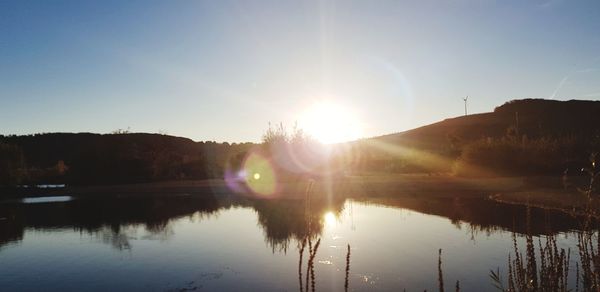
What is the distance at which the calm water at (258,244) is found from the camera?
8.40 metres

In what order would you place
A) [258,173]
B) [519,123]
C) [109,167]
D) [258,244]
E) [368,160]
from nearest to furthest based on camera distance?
1. [258,244]
2. [258,173]
3. [109,167]
4. [368,160]
5. [519,123]

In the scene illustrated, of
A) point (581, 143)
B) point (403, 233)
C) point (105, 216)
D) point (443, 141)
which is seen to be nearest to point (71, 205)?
point (105, 216)

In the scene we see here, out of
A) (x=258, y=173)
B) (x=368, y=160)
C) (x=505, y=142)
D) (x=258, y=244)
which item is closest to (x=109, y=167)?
(x=258, y=173)

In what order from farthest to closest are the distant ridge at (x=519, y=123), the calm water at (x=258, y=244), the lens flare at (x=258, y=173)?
1. the distant ridge at (x=519, y=123)
2. the lens flare at (x=258, y=173)
3. the calm water at (x=258, y=244)

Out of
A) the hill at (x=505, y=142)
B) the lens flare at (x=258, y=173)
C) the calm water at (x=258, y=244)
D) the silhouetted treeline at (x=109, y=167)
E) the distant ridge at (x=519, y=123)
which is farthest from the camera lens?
the distant ridge at (x=519, y=123)

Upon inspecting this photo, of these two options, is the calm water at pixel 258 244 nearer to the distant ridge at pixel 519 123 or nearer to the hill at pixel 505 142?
the hill at pixel 505 142

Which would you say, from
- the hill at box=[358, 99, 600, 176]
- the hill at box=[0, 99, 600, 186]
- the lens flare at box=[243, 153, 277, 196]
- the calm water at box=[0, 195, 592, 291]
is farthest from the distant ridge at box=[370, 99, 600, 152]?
the calm water at box=[0, 195, 592, 291]

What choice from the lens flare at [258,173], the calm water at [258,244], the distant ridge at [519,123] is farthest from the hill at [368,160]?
the calm water at [258,244]

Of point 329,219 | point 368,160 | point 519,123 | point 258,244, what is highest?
point 519,123

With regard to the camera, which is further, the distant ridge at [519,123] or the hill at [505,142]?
the distant ridge at [519,123]

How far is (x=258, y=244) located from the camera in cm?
1185

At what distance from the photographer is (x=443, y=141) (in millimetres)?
82000

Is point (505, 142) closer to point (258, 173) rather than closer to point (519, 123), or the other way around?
point (258, 173)

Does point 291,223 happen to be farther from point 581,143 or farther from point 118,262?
point 581,143
